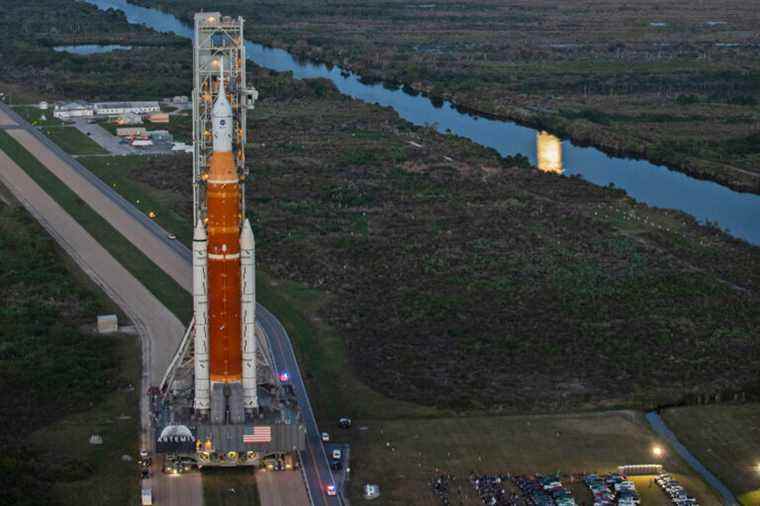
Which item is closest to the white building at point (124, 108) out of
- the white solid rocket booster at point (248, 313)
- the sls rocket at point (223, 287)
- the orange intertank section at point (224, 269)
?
the sls rocket at point (223, 287)

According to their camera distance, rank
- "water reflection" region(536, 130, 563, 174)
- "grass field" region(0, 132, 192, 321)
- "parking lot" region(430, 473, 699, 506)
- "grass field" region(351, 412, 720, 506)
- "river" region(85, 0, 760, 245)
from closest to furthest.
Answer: "parking lot" region(430, 473, 699, 506) < "grass field" region(351, 412, 720, 506) < "grass field" region(0, 132, 192, 321) < "river" region(85, 0, 760, 245) < "water reflection" region(536, 130, 563, 174)

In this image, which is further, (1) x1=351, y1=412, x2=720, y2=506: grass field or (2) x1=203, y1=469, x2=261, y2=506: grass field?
(1) x1=351, y1=412, x2=720, y2=506: grass field

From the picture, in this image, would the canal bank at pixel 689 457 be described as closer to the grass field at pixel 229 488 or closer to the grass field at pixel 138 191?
the grass field at pixel 229 488

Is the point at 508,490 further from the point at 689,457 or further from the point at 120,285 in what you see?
the point at 120,285

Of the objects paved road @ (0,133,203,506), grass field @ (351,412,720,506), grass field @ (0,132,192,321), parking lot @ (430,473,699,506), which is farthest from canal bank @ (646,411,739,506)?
grass field @ (0,132,192,321)

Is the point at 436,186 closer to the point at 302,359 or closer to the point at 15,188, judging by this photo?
the point at 15,188

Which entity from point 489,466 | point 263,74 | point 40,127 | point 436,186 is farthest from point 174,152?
point 489,466

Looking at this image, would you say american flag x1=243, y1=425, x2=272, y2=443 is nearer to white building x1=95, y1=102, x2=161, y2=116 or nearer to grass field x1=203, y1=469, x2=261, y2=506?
grass field x1=203, y1=469, x2=261, y2=506

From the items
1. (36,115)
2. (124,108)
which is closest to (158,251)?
(36,115)
